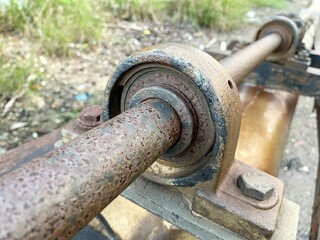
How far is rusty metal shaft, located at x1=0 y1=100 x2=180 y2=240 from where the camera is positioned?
47 cm

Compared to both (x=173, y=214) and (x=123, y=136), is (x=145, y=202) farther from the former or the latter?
(x=123, y=136)

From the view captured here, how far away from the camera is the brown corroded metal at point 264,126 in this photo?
1.75 m

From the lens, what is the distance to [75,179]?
1.75ft

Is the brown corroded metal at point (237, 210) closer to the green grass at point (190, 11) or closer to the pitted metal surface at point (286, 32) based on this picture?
the pitted metal surface at point (286, 32)

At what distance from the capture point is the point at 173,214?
0.97m

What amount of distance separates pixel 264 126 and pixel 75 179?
1646 millimetres

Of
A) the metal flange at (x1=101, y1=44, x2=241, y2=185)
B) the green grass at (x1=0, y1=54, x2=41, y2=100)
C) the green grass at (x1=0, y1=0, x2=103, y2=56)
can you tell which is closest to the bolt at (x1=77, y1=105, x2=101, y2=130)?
the metal flange at (x1=101, y1=44, x2=241, y2=185)

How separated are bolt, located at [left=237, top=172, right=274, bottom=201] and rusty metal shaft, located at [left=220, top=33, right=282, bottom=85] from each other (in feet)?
1.64

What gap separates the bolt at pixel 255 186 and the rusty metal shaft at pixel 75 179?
12.3 inches

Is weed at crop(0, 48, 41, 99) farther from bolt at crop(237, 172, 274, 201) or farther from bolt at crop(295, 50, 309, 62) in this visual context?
bolt at crop(237, 172, 274, 201)

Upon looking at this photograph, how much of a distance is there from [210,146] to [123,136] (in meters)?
0.30

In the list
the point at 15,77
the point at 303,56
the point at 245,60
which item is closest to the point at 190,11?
the point at 15,77

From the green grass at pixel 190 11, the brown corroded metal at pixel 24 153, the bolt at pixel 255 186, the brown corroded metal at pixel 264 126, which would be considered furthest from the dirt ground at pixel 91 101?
the bolt at pixel 255 186

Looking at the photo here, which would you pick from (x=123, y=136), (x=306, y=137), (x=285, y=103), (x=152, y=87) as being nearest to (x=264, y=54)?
(x=285, y=103)
